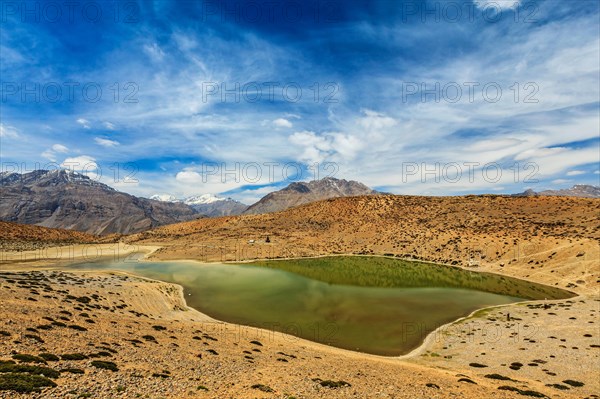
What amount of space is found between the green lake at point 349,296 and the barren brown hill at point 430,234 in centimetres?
1246

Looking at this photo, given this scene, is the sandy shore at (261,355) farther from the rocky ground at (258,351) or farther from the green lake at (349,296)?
the green lake at (349,296)

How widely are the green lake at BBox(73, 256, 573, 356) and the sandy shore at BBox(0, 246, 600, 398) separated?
11.1 feet

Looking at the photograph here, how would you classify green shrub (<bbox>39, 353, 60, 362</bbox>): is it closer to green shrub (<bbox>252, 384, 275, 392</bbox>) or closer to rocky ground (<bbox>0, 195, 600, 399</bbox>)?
rocky ground (<bbox>0, 195, 600, 399</bbox>)

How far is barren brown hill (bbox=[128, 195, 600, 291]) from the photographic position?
82188 millimetres

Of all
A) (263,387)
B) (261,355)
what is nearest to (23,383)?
(263,387)

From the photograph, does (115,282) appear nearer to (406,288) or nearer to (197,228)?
(406,288)

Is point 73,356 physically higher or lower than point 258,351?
higher

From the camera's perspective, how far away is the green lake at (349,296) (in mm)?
39344

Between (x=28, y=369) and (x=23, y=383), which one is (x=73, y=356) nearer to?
(x=28, y=369)

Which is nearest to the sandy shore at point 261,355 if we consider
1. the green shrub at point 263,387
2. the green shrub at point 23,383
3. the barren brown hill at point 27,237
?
the green shrub at point 263,387

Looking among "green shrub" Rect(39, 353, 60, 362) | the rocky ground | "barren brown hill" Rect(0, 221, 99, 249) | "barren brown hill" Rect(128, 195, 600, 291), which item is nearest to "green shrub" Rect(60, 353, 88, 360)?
the rocky ground

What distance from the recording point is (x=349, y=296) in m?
56.1

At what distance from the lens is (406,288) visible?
211 feet

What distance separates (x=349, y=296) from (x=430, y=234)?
81.0 meters
